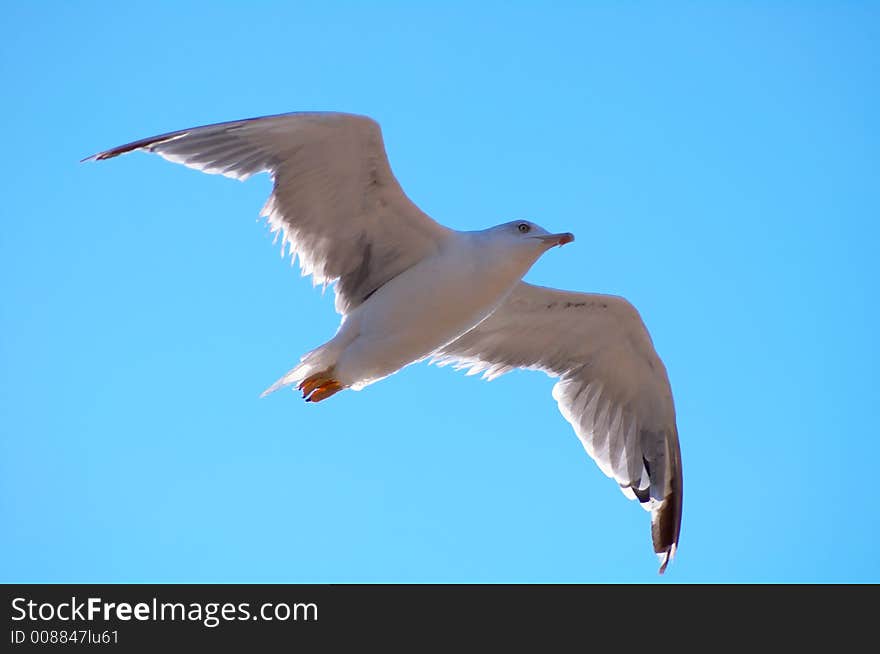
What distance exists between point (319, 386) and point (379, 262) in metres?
1.01

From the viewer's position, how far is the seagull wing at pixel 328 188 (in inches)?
334

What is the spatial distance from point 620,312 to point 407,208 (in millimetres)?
1950

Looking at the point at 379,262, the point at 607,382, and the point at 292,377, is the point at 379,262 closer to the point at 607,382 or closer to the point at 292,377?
the point at 292,377

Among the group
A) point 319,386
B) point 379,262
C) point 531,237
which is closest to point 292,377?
point 319,386

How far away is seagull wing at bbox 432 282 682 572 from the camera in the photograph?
9.93 meters

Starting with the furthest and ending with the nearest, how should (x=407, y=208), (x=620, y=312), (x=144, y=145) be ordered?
(x=620, y=312) → (x=407, y=208) → (x=144, y=145)

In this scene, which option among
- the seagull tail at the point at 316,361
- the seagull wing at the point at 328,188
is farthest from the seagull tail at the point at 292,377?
the seagull wing at the point at 328,188

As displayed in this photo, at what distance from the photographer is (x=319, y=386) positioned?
8.98 metres

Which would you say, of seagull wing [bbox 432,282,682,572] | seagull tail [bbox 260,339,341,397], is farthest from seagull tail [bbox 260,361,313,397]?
seagull wing [bbox 432,282,682,572]

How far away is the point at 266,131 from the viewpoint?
855cm

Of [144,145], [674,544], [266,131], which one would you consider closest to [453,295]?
[266,131]

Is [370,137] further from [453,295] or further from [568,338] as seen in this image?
[568,338]

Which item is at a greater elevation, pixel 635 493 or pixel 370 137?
pixel 370 137

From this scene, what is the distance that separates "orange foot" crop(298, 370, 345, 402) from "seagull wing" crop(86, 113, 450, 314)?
61 cm
